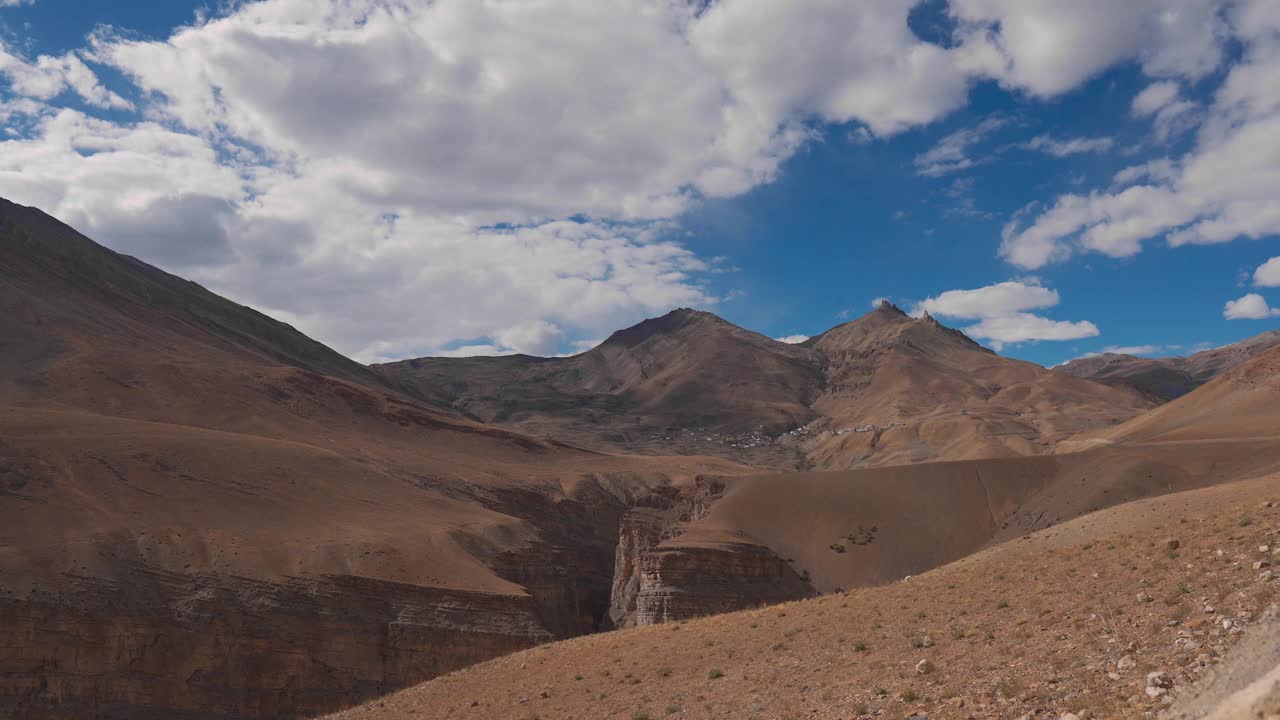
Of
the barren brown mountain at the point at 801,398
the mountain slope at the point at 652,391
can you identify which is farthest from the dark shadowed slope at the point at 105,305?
the barren brown mountain at the point at 801,398

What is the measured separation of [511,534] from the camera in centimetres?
5131

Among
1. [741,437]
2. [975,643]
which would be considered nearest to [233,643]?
[975,643]

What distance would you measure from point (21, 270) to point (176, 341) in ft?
42.8

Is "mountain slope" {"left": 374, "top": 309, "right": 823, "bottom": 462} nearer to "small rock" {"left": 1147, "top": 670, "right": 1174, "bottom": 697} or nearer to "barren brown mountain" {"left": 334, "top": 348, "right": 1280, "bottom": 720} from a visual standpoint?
"barren brown mountain" {"left": 334, "top": 348, "right": 1280, "bottom": 720}

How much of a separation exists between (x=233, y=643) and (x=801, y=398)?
136968 mm

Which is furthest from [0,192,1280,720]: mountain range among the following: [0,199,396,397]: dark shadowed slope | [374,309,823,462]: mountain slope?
[374,309,823,462]: mountain slope

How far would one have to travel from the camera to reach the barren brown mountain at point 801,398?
112875 mm

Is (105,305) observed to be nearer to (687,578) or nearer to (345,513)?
(345,513)

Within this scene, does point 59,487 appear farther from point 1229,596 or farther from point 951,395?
point 951,395

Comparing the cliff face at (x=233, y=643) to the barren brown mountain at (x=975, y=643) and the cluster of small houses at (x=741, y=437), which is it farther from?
the cluster of small houses at (x=741, y=437)

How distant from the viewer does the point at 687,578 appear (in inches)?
1671

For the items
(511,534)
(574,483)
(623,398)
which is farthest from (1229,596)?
(623,398)

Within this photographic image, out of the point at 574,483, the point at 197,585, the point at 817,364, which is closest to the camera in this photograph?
the point at 197,585

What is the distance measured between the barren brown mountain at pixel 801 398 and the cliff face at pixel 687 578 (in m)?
52.8
